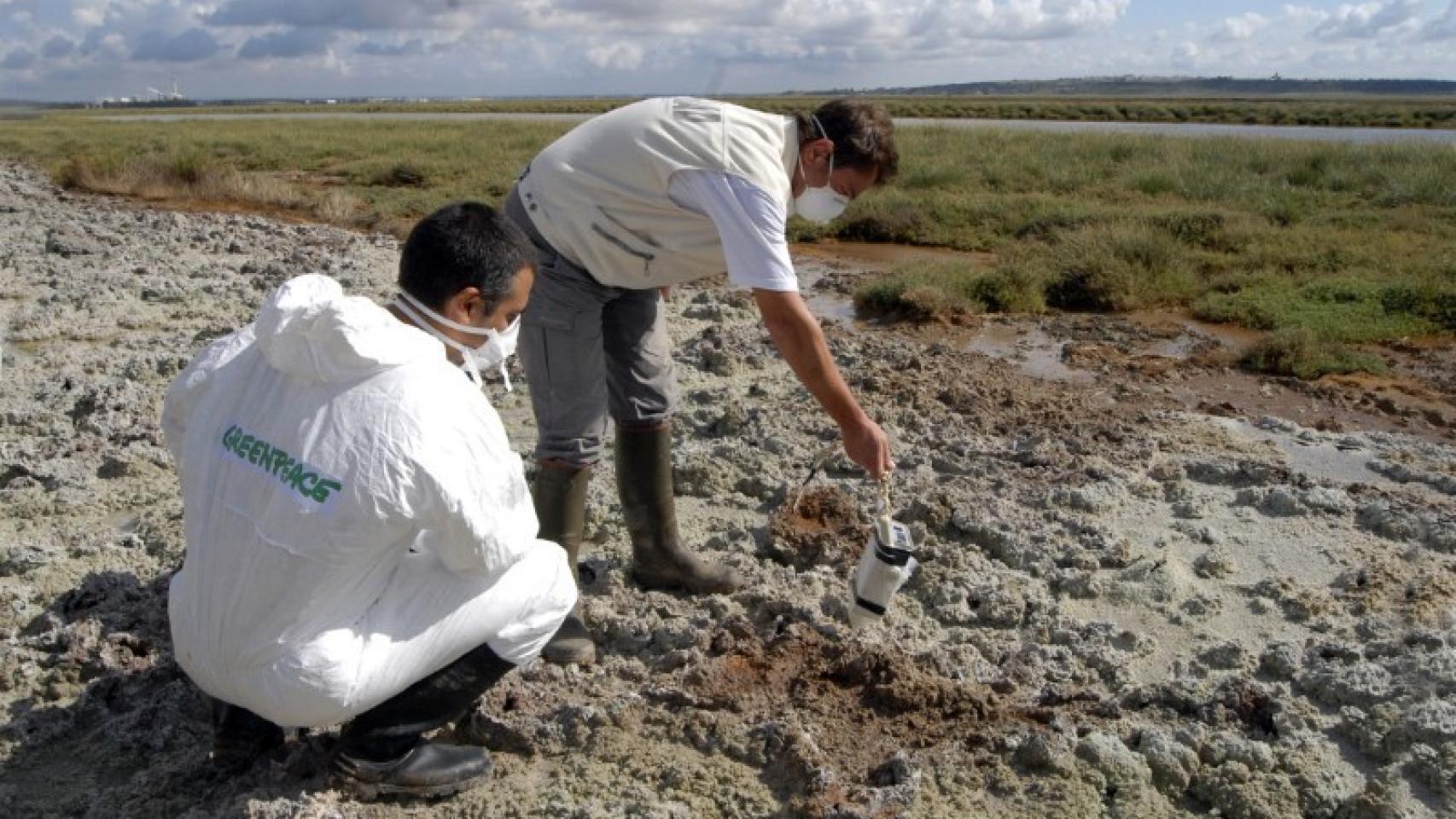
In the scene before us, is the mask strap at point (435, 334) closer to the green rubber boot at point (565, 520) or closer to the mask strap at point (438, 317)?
the mask strap at point (438, 317)

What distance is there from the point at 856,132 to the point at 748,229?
0.36 metres

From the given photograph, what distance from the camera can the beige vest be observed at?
2.41 metres

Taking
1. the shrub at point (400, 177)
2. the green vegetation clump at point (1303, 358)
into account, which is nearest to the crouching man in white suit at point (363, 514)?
the green vegetation clump at point (1303, 358)

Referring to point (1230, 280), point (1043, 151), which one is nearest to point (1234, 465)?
point (1230, 280)

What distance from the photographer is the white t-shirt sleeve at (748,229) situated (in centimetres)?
230

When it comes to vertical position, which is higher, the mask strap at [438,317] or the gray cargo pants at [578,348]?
the mask strap at [438,317]

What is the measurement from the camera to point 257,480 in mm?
1752

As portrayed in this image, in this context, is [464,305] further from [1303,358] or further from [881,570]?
[1303,358]

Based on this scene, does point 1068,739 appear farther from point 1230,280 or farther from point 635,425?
point 1230,280

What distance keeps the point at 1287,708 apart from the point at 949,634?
789mm

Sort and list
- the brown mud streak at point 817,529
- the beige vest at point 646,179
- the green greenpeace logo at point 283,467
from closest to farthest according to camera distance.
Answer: the green greenpeace logo at point 283,467 < the beige vest at point 646,179 < the brown mud streak at point 817,529

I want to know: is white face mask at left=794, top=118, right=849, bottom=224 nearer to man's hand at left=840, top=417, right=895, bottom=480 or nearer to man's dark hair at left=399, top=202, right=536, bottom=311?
man's hand at left=840, top=417, right=895, bottom=480

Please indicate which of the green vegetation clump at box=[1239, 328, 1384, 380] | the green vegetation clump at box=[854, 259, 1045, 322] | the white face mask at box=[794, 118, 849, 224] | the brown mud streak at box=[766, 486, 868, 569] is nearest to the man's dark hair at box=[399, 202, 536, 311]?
the white face mask at box=[794, 118, 849, 224]

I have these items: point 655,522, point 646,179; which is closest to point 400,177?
point 655,522
